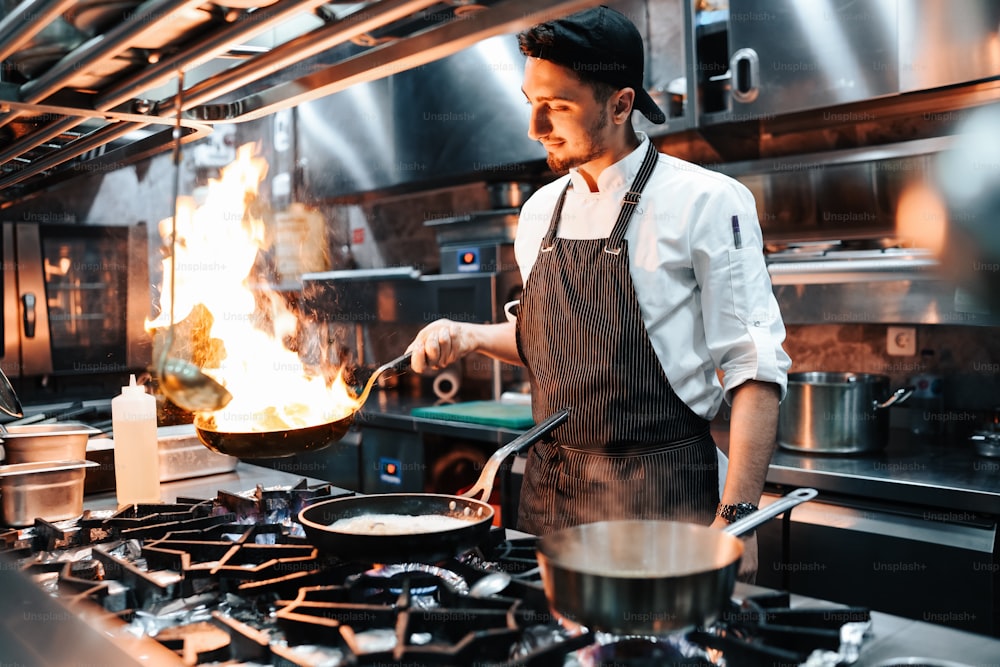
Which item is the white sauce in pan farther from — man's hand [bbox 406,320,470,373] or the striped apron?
the striped apron

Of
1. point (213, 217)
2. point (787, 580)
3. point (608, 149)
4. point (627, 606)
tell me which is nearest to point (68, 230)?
point (213, 217)

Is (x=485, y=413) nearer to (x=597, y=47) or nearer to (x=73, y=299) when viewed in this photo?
(x=597, y=47)

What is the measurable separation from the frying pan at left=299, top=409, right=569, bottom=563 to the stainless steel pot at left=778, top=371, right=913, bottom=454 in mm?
1545

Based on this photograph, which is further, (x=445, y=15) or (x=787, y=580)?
(x=787, y=580)

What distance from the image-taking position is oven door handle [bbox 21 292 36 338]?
5.09 metres

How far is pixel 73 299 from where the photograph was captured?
543cm

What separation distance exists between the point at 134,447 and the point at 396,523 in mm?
898

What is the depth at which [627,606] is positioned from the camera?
92 centimetres

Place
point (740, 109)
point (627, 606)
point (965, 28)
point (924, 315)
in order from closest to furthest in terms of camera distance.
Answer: point (627, 606), point (965, 28), point (924, 315), point (740, 109)

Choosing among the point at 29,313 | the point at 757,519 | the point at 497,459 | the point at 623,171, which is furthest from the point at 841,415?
the point at 29,313

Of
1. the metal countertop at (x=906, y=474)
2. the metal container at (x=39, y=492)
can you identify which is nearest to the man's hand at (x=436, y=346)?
the metal container at (x=39, y=492)

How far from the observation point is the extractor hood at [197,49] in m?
0.98

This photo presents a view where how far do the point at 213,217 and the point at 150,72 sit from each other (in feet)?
2.15

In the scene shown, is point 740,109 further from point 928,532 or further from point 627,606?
point 627,606
